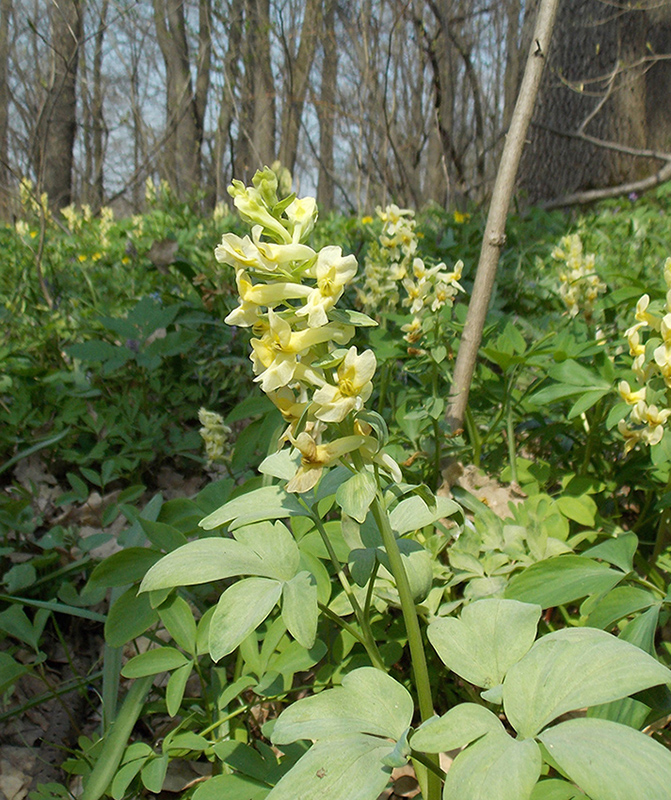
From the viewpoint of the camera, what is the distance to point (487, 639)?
0.80m

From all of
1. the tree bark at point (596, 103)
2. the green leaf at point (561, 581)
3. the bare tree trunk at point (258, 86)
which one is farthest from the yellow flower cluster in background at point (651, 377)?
the bare tree trunk at point (258, 86)

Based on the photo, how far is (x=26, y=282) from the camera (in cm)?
324

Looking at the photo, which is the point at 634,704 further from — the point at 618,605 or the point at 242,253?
the point at 242,253

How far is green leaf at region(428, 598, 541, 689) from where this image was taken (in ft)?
2.55

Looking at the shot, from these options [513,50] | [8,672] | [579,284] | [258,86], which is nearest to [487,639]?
[8,672]

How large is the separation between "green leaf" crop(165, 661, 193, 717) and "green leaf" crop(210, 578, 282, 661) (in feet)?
1.23

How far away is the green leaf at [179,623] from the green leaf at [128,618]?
0.02m

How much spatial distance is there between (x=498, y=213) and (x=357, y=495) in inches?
47.4

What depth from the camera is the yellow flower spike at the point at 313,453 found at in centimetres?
80

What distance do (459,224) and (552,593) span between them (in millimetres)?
3019

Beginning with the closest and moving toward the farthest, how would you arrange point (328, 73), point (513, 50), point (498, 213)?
point (498, 213) → point (513, 50) → point (328, 73)

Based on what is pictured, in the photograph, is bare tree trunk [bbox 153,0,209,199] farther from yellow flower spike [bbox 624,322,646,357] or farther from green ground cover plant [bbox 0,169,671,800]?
yellow flower spike [bbox 624,322,646,357]

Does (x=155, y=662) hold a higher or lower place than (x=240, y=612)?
lower

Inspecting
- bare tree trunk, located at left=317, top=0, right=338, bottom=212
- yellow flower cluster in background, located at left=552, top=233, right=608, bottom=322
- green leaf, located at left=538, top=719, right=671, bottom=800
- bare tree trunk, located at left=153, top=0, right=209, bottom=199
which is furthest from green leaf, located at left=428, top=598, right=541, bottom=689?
bare tree trunk, located at left=153, top=0, right=209, bottom=199
